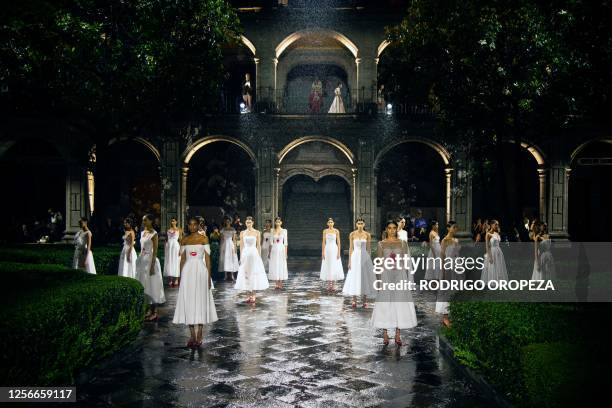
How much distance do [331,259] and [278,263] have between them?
5.26 feet

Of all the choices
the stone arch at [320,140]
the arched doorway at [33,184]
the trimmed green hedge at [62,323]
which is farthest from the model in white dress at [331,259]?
the arched doorway at [33,184]

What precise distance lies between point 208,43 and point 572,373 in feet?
47.5

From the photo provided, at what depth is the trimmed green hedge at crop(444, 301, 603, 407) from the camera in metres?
5.04

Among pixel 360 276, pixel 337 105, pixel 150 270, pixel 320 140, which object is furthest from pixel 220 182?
pixel 150 270

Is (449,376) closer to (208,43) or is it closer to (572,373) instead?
(572,373)

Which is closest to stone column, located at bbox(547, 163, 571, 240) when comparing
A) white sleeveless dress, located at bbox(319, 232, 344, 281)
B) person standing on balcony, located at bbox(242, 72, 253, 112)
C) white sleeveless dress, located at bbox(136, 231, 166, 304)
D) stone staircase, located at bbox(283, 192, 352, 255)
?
stone staircase, located at bbox(283, 192, 352, 255)

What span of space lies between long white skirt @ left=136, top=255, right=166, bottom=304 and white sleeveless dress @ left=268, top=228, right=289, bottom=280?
4926mm

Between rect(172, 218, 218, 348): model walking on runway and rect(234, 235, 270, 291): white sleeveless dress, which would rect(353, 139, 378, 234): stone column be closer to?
rect(234, 235, 270, 291): white sleeveless dress

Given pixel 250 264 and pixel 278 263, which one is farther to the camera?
pixel 278 263

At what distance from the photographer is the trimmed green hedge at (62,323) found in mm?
5328

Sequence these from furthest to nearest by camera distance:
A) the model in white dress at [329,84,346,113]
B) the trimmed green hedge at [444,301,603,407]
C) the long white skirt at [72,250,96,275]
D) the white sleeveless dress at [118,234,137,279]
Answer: the model in white dress at [329,84,346,113], the long white skirt at [72,250,96,275], the white sleeveless dress at [118,234,137,279], the trimmed green hedge at [444,301,603,407]

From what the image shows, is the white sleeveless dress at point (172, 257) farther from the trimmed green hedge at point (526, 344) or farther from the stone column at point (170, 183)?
the trimmed green hedge at point (526, 344)

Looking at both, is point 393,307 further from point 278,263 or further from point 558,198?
point 558,198

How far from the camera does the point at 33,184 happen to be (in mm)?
28766
